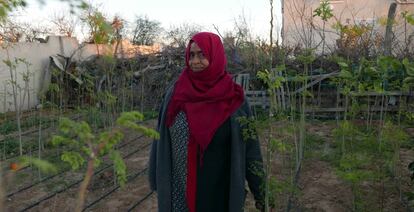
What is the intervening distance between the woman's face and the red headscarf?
16 millimetres

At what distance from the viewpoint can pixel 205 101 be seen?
186 centimetres

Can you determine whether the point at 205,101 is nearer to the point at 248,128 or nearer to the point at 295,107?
the point at 248,128

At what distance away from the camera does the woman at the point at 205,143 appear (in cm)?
184

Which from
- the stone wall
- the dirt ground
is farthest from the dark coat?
the stone wall

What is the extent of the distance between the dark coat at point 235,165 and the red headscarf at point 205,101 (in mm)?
64

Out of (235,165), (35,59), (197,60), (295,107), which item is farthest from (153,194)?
(35,59)

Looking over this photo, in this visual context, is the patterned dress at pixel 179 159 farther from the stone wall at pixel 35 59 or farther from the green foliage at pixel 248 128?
the stone wall at pixel 35 59

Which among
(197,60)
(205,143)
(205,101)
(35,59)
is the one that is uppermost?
(35,59)

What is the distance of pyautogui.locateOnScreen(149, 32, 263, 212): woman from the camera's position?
1.84 metres

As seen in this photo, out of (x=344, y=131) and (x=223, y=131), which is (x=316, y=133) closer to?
(x=344, y=131)

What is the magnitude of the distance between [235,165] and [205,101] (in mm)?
300

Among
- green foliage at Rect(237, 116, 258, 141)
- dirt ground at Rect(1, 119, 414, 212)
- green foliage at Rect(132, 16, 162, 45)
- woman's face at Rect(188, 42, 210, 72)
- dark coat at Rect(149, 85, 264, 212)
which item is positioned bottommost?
dirt ground at Rect(1, 119, 414, 212)

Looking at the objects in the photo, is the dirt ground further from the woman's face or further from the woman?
the woman's face

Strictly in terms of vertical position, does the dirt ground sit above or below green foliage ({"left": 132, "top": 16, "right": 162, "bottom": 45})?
below
